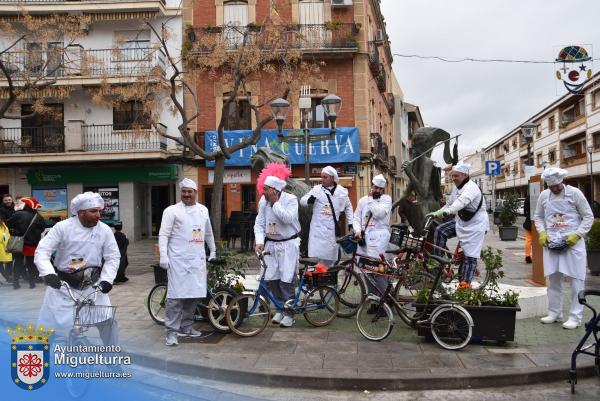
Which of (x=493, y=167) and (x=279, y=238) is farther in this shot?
(x=493, y=167)

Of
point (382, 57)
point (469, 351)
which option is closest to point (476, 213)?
point (469, 351)

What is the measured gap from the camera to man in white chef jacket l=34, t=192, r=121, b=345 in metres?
4.66

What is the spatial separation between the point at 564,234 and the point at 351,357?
3.34m

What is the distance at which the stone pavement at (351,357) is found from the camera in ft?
17.3

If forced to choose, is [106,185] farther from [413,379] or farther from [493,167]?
[413,379]

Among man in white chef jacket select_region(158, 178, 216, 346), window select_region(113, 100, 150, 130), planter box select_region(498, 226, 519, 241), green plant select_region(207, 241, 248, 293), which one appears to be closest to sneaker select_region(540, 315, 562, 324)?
green plant select_region(207, 241, 248, 293)

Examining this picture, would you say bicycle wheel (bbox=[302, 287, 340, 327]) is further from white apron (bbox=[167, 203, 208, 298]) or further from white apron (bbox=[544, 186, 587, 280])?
white apron (bbox=[544, 186, 587, 280])

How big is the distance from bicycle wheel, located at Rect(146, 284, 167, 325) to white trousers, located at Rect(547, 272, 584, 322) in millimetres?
5205

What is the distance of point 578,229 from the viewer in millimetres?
7094

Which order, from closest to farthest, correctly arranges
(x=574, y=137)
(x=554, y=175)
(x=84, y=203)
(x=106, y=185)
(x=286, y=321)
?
(x=84, y=203)
(x=554, y=175)
(x=286, y=321)
(x=106, y=185)
(x=574, y=137)

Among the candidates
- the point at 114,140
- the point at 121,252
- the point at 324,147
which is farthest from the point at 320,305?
the point at 114,140

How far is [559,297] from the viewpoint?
289 inches

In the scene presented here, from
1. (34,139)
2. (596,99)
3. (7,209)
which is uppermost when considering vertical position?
(596,99)

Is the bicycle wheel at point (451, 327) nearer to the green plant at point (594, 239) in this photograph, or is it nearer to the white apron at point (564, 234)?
the white apron at point (564, 234)
